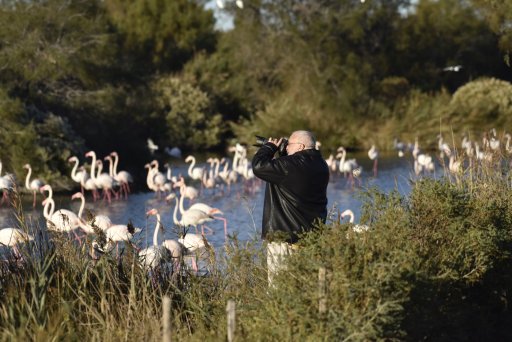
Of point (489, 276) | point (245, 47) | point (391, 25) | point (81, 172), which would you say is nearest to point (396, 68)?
point (391, 25)

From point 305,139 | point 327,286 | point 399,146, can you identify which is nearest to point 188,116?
point 399,146

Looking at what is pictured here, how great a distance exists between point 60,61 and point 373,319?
2005 cm

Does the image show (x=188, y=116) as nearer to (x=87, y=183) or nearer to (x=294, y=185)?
(x=87, y=183)

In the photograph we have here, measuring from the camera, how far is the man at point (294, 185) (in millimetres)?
6430

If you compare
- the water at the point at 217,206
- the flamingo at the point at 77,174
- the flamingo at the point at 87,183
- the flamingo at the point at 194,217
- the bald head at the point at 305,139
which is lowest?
the water at the point at 217,206

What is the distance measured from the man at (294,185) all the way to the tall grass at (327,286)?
33 centimetres

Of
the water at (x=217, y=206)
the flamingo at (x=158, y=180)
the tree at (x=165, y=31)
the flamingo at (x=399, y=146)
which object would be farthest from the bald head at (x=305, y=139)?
the tree at (x=165, y=31)

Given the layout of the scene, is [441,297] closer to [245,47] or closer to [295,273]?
[295,273]

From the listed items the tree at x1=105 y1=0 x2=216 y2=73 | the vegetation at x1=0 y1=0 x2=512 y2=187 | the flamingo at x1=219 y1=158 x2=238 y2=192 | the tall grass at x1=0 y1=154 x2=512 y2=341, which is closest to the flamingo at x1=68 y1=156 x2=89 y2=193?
the vegetation at x1=0 y1=0 x2=512 y2=187

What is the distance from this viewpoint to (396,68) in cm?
3806

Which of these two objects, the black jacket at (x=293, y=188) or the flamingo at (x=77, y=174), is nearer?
the black jacket at (x=293, y=188)

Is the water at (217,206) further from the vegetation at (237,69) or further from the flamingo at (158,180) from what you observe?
the vegetation at (237,69)

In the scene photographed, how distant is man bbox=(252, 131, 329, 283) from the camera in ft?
21.1

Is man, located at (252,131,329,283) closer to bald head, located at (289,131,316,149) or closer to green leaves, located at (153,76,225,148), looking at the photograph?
bald head, located at (289,131,316,149)
